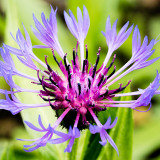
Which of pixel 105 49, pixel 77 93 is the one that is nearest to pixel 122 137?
pixel 77 93

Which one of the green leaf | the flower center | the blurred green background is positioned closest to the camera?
the flower center

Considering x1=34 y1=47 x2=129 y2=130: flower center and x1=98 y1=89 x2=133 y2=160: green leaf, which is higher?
x1=34 y1=47 x2=129 y2=130: flower center

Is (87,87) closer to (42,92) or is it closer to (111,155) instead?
(42,92)

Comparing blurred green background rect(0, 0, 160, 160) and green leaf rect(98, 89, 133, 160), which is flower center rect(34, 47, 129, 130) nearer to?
green leaf rect(98, 89, 133, 160)

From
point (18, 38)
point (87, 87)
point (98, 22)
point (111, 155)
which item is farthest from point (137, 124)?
point (18, 38)

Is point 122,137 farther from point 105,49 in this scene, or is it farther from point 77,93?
point 105,49

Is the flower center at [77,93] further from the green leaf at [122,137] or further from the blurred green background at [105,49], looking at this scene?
the blurred green background at [105,49]

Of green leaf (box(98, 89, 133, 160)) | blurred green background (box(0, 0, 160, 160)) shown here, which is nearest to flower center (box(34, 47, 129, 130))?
green leaf (box(98, 89, 133, 160))

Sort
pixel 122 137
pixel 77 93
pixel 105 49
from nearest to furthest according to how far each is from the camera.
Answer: pixel 77 93 → pixel 122 137 → pixel 105 49
